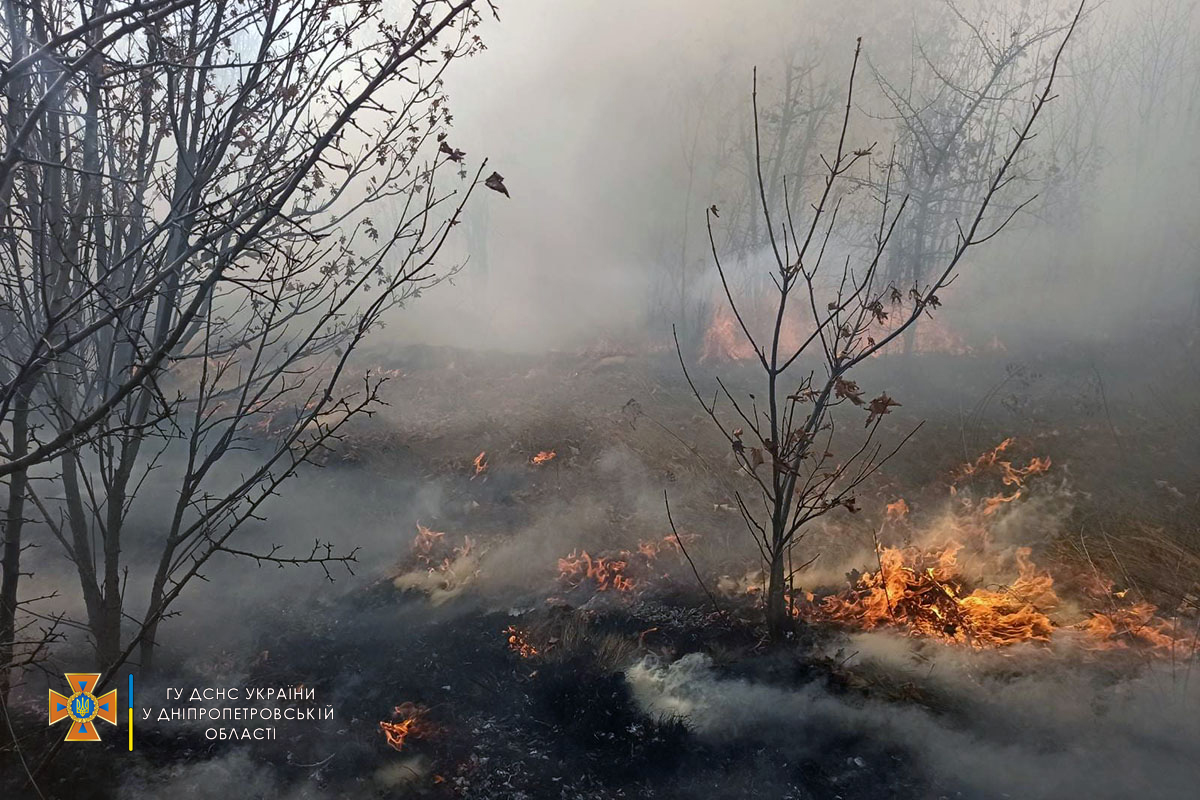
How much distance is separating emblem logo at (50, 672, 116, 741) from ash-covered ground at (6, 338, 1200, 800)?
19 centimetres

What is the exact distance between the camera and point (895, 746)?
4078 millimetres

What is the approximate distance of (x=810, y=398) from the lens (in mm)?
4379

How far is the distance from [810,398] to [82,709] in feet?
18.7

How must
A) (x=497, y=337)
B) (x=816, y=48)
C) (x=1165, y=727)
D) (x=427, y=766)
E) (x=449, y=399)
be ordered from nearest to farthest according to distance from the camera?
(x=1165, y=727) < (x=427, y=766) < (x=449, y=399) < (x=816, y=48) < (x=497, y=337)


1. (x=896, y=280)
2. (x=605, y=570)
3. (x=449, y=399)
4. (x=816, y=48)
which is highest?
(x=816, y=48)

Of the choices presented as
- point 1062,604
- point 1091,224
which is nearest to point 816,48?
point 1091,224

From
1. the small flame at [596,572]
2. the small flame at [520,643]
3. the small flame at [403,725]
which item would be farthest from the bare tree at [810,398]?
the small flame at [403,725]

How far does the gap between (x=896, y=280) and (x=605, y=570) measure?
10.5 meters

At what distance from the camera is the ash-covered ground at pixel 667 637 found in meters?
4.11

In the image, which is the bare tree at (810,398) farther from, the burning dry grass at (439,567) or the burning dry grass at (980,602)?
the burning dry grass at (439,567)

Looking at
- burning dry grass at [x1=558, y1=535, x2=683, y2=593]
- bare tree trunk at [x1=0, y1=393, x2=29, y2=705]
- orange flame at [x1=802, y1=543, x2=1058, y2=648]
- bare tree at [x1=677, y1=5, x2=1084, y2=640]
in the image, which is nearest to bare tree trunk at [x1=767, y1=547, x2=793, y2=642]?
bare tree at [x1=677, y1=5, x2=1084, y2=640]

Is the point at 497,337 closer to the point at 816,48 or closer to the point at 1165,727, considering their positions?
the point at 816,48

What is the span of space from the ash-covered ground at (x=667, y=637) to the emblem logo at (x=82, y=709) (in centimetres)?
19

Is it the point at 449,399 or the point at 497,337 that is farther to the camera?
the point at 497,337
